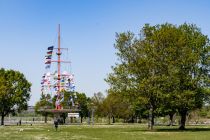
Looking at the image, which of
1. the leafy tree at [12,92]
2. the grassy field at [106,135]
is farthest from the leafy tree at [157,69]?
the leafy tree at [12,92]

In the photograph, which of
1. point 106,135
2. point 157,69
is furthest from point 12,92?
point 106,135

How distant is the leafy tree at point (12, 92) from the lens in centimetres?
11094

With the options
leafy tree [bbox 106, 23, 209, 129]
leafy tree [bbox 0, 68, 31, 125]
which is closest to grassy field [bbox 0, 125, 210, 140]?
leafy tree [bbox 106, 23, 209, 129]

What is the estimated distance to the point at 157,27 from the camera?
67688mm

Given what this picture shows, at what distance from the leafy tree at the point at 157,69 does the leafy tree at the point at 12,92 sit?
166ft

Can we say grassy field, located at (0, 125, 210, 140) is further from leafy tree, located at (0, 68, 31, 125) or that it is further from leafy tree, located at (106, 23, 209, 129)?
leafy tree, located at (0, 68, 31, 125)

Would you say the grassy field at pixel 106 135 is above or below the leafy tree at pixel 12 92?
below

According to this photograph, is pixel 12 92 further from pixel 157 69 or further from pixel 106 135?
pixel 106 135

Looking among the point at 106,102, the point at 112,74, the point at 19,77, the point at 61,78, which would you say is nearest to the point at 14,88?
the point at 19,77

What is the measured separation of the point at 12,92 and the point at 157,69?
57.5m

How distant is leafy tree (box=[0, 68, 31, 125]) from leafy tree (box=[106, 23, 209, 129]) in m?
50.7

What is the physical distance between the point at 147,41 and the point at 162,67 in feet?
15.4

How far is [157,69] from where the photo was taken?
6431 cm

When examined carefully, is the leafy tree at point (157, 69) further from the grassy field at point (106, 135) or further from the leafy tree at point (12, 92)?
the leafy tree at point (12, 92)
